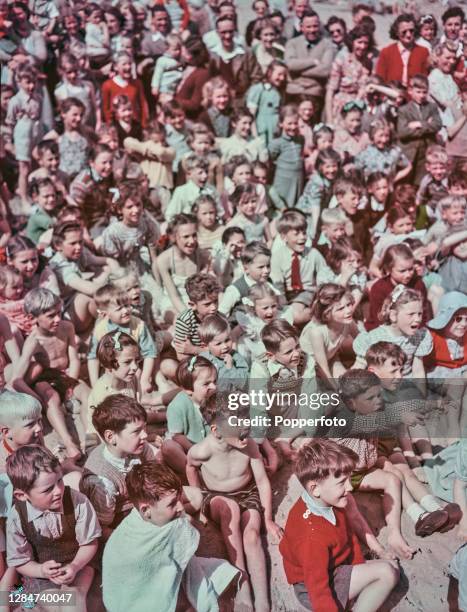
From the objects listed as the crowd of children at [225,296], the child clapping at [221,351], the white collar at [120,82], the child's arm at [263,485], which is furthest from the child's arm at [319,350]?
the white collar at [120,82]

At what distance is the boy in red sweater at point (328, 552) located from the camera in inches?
115

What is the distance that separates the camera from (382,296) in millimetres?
4066

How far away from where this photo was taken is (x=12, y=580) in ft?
9.98

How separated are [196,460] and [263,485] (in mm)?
271

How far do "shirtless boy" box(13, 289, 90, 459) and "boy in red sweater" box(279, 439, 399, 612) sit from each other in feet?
3.68

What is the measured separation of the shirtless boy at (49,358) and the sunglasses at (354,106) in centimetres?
243

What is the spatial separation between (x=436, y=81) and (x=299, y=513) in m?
3.21

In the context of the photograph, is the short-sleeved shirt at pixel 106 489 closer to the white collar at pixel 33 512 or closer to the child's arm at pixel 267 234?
the white collar at pixel 33 512

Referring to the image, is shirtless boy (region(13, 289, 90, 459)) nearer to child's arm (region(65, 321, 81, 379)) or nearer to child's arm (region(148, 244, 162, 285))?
child's arm (region(65, 321, 81, 379))

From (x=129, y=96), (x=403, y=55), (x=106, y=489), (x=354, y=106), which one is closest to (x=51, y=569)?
(x=106, y=489)

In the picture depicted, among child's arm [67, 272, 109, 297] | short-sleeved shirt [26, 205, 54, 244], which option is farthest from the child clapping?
short-sleeved shirt [26, 205, 54, 244]

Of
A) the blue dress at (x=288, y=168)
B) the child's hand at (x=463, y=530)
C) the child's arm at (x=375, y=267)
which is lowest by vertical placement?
the child's hand at (x=463, y=530)

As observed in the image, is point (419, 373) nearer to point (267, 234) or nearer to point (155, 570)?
point (267, 234)

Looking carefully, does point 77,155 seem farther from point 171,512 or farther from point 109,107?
point 171,512
